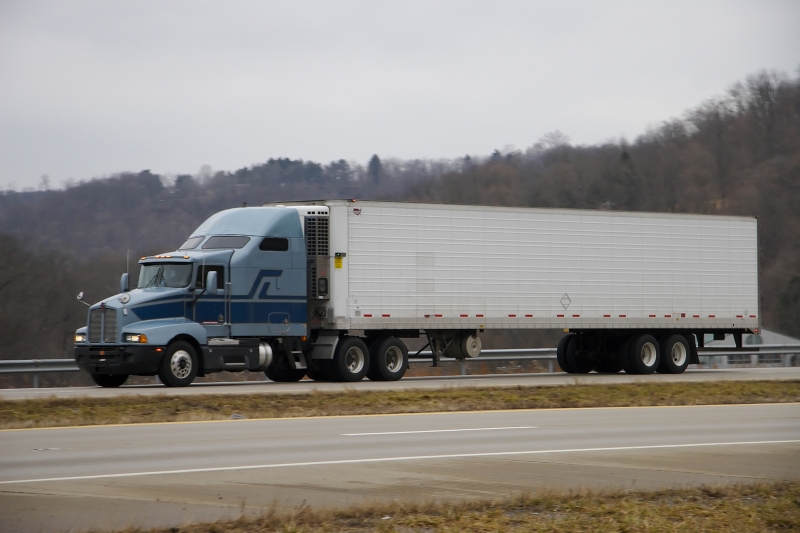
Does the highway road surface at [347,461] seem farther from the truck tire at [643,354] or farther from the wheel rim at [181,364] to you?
the truck tire at [643,354]

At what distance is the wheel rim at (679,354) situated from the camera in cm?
3073

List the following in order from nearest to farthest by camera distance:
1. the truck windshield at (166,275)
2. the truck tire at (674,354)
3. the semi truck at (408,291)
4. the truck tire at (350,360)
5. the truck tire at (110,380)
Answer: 1. the semi truck at (408,291)
2. the truck windshield at (166,275)
3. the truck tire at (110,380)
4. the truck tire at (350,360)
5. the truck tire at (674,354)

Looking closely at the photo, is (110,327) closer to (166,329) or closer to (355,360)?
(166,329)

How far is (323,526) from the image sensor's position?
25.5 ft

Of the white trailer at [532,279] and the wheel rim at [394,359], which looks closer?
the white trailer at [532,279]

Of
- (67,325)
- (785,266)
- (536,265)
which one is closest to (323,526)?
(536,265)

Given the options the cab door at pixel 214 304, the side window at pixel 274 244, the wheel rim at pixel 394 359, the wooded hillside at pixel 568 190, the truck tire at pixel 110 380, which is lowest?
the truck tire at pixel 110 380

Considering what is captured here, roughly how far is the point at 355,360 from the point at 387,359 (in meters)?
0.86

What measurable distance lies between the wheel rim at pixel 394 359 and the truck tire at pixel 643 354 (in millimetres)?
7107

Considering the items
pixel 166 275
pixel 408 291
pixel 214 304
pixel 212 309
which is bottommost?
pixel 212 309

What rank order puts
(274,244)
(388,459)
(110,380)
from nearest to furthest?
(388,459)
(110,380)
(274,244)

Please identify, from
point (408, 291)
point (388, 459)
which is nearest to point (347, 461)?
point (388, 459)

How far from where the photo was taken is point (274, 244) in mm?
25250

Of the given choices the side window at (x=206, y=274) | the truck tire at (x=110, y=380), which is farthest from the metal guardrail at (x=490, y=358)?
the side window at (x=206, y=274)
